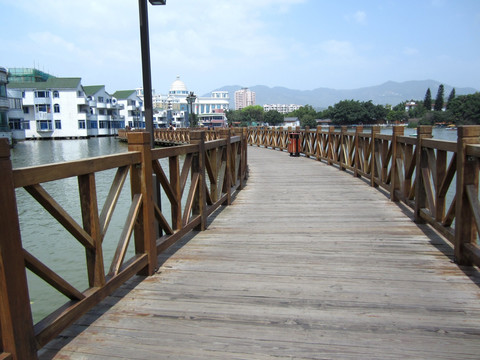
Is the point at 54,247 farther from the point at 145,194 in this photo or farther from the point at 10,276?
the point at 10,276

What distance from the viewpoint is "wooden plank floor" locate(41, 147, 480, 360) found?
2350 millimetres

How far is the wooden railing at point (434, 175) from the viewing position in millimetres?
3562

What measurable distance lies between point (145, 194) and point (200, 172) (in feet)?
5.39

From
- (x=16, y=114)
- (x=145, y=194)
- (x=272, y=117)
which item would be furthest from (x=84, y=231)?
(x=272, y=117)

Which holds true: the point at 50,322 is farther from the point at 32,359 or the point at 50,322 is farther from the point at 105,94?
the point at 105,94

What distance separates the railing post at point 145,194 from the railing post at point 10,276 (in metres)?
1.37

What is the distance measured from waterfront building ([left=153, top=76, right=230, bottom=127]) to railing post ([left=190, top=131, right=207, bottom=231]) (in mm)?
87339

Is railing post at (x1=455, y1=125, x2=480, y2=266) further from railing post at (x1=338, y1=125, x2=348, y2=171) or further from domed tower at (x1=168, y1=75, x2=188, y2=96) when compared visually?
domed tower at (x1=168, y1=75, x2=188, y2=96)

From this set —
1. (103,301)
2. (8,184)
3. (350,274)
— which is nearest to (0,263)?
(8,184)

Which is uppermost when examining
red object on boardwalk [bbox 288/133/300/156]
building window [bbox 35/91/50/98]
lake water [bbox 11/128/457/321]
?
building window [bbox 35/91/50/98]

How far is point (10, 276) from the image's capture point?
1927 millimetres

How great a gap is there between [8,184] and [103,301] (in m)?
1.43

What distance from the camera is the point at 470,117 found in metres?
38.2

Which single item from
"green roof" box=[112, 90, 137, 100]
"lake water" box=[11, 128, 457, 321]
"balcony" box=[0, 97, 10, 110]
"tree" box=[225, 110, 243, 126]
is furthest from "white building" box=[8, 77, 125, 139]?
"tree" box=[225, 110, 243, 126]
